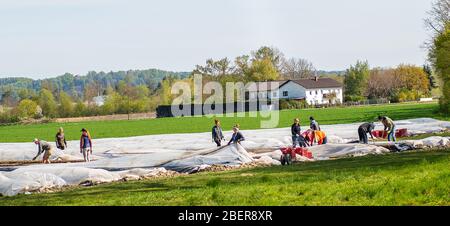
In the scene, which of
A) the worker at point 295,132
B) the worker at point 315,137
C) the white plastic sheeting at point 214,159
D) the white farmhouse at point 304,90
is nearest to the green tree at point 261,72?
the white farmhouse at point 304,90

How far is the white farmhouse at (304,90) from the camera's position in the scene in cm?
14288

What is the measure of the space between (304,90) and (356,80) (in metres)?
12.9

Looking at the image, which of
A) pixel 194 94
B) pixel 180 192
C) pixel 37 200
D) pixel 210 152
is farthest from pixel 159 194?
pixel 194 94

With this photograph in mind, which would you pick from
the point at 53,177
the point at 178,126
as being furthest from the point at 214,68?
the point at 53,177

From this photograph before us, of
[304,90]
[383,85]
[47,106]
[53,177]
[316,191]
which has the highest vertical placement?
[383,85]

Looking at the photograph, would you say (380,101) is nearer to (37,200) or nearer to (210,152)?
(210,152)

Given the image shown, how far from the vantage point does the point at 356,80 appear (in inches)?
5866

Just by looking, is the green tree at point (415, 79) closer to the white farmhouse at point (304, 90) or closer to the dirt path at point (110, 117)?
the white farmhouse at point (304, 90)

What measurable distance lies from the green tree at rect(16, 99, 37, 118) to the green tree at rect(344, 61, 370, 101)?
209 ft

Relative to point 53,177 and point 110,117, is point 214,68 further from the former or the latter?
point 53,177

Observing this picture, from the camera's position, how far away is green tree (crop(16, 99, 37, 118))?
128m

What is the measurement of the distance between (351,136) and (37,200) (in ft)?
85.3

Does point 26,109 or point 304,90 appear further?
point 304,90

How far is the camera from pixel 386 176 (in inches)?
597
